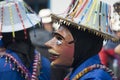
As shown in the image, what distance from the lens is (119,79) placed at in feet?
25.4

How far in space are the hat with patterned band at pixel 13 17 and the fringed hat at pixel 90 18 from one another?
31.9 inches

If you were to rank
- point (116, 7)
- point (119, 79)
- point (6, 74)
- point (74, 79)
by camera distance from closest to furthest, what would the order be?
point (74, 79) < point (6, 74) < point (116, 7) < point (119, 79)

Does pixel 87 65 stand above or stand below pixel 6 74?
above

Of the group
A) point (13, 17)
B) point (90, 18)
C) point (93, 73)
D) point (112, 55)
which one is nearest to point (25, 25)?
point (13, 17)

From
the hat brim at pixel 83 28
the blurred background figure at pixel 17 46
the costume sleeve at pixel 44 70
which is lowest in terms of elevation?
the costume sleeve at pixel 44 70

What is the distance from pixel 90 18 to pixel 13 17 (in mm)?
1089

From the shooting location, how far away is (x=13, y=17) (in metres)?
5.66

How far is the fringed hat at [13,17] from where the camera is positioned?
5.60m

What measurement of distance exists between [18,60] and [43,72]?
342 millimetres

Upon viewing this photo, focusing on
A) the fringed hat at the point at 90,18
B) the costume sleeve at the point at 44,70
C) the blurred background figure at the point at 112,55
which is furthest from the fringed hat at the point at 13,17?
the blurred background figure at the point at 112,55

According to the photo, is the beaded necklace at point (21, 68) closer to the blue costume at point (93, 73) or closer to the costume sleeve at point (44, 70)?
the costume sleeve at point (44, 70)

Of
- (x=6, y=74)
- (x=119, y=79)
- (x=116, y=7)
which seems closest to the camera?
(x=6, y=74)

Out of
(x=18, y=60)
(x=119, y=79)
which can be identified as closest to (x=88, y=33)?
(x=18, y=60)

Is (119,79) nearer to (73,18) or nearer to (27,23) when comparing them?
(27,23)
